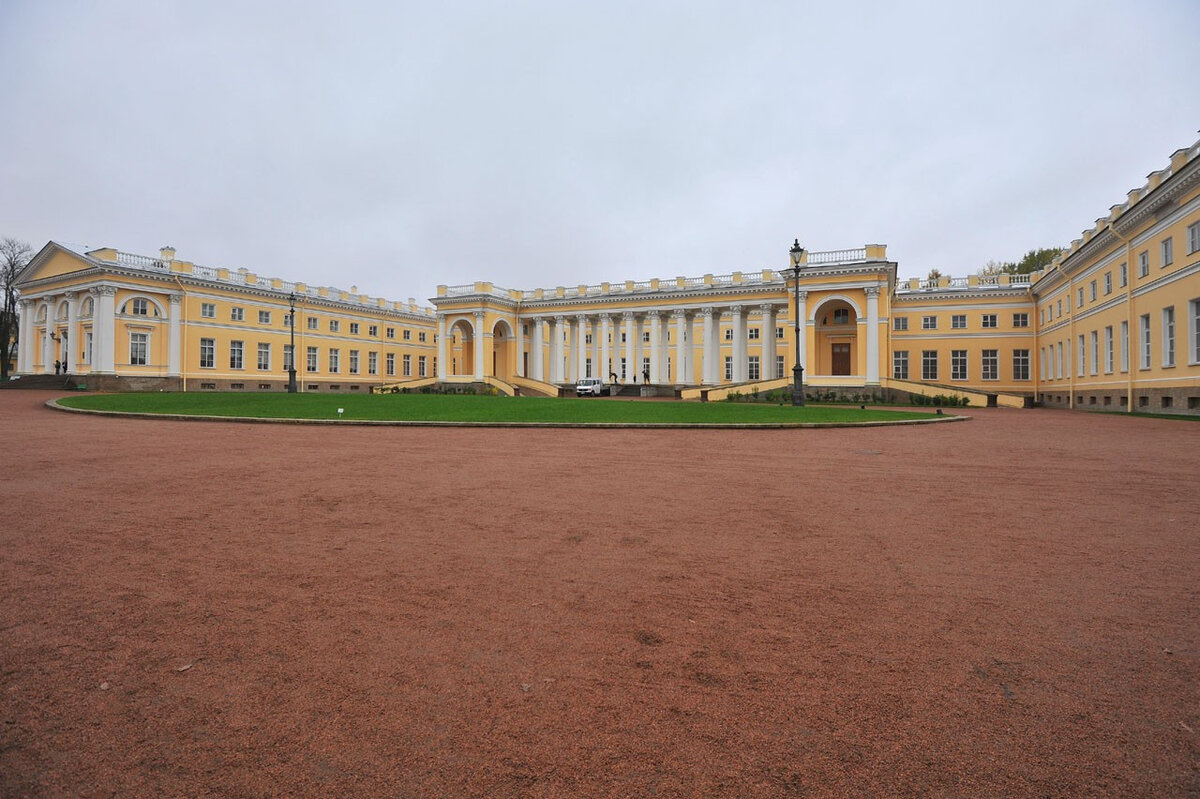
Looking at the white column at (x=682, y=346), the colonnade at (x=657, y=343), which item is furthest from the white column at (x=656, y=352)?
the white column at (x=682, y=346)

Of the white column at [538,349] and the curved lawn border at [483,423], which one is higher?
the white column at [538,349]

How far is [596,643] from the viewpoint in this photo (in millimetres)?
3301

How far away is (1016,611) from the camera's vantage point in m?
3.72

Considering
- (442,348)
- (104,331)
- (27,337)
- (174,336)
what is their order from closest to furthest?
1. (104,331)
2. (174,336)
3. (27,337)
4. (442,348)

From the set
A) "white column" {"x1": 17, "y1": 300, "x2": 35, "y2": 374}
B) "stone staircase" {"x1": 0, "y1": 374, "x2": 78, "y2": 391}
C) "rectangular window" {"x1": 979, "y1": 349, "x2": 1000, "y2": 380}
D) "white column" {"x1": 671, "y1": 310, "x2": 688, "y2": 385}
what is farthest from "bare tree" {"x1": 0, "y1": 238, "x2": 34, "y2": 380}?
"rectangular window" {"x1": 979, "y1": 349, "x2": 1000, "y2": 380}

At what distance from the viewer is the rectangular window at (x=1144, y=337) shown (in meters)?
26.6

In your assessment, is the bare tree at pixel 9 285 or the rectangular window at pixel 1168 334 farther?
the bare tree at pixel 9 285

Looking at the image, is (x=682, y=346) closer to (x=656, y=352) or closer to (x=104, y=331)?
(x=656, y=352)

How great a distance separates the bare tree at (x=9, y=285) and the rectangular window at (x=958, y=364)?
82.8 m

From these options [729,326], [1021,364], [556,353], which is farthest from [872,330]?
[556,353]

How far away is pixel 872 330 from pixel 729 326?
2738cm

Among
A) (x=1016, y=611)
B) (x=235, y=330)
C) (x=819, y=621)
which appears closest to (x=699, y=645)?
(x=819, y=621)

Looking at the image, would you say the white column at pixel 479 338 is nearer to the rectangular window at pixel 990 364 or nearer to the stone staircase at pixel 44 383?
the stone staircase at pixel 44 383

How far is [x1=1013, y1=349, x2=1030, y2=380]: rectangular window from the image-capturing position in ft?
159
